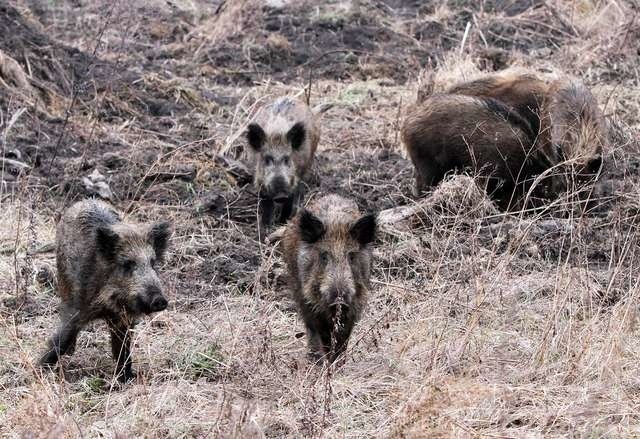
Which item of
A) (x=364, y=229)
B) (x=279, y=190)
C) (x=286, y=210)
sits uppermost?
(x=364, y=229)

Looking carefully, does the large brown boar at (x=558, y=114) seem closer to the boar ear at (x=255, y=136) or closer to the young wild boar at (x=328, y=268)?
the boar ear at (x=255, y=136)

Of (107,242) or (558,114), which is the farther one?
(558,114)

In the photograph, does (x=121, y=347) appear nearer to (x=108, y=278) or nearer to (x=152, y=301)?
(x=108, y=278)

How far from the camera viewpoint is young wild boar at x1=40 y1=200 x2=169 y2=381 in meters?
6.11

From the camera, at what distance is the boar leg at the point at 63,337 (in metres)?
→ 6.26

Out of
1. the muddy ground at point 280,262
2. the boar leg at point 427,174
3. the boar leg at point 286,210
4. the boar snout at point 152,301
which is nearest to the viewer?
the muddy ground at point 280,262

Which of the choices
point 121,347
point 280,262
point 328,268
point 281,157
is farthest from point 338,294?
point 281,157

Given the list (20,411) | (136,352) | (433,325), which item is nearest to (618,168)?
(433,325)

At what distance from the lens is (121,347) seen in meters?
6.21

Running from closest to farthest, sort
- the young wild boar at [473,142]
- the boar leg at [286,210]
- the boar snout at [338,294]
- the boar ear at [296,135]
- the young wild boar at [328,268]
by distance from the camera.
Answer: the boar snout at [338,294] < the young wild boar at [328,268] < the young wild boar at [473,142] < the boar leg at [286,210] < the boar ear at [296,135]

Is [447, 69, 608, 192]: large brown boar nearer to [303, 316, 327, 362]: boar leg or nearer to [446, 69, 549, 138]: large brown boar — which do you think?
[446, 69, 549, 138]: large brown boar

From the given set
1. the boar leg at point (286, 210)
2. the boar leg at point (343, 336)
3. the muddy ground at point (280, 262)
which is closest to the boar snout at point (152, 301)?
the muddy ground at point (280, 262)

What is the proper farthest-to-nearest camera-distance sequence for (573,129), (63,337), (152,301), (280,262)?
(573,129), (280,262), (63,337), (152,301)

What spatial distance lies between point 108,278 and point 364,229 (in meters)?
1.40
